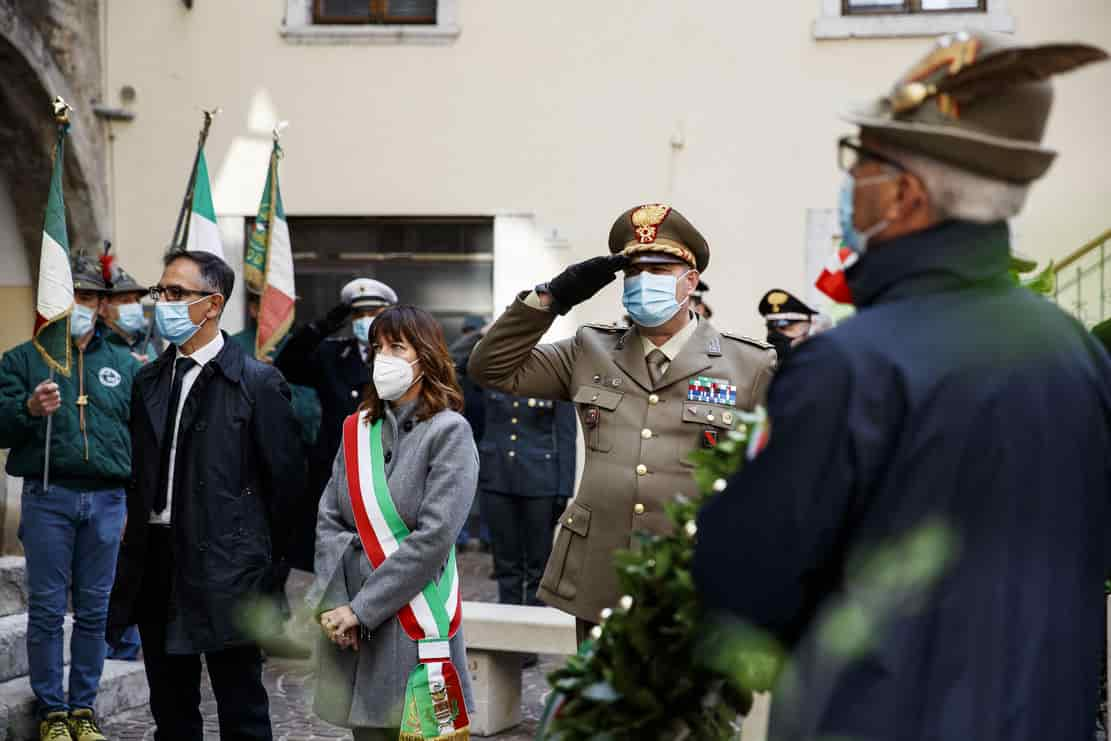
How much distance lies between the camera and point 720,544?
7.68ft

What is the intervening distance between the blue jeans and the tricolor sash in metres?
2.36

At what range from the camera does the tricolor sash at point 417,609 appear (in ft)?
14.8

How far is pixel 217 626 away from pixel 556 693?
8.03 ft

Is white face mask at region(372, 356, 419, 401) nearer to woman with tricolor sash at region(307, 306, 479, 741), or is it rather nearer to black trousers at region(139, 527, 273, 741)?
woman with tricolor sash at region(307, 306, 479, 741)

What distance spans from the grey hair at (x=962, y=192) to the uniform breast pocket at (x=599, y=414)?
2149mm

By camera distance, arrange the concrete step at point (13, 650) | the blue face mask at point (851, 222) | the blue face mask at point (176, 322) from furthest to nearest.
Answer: the concrete step at point (13, 650) → the blue face mask at point (176, 322) → the blue face mask at point (851, 222)

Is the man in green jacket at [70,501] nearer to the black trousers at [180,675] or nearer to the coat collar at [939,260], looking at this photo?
the black trousers at [180,675]

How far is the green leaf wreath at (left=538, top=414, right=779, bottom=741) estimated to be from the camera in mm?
2682

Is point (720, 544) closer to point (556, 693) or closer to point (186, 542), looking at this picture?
point (556, 693)

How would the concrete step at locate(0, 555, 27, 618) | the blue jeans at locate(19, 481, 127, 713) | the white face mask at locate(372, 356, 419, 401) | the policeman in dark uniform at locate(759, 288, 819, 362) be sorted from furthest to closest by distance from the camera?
the policeman in dark uniform at locate(759, 288, 819, 362), the concrete step at locate(0, 555, 27, 618), the blue jeans at locate(19, 481, 127, 713), the white face mask at locate(372, 356, 419, 401)

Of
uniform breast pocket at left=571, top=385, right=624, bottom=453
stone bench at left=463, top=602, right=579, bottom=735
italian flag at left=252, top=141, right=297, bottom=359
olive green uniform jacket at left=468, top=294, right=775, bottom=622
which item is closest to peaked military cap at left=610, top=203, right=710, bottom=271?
olive green uniform jacket at left=468, top=294, right=775, bottom=622

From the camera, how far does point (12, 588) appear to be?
7.60m

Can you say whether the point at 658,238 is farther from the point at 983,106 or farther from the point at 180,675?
the point at 180,675

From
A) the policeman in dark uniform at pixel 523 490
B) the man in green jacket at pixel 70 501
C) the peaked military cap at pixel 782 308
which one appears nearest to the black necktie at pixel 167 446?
the man in green jacket at pixel 70 501
